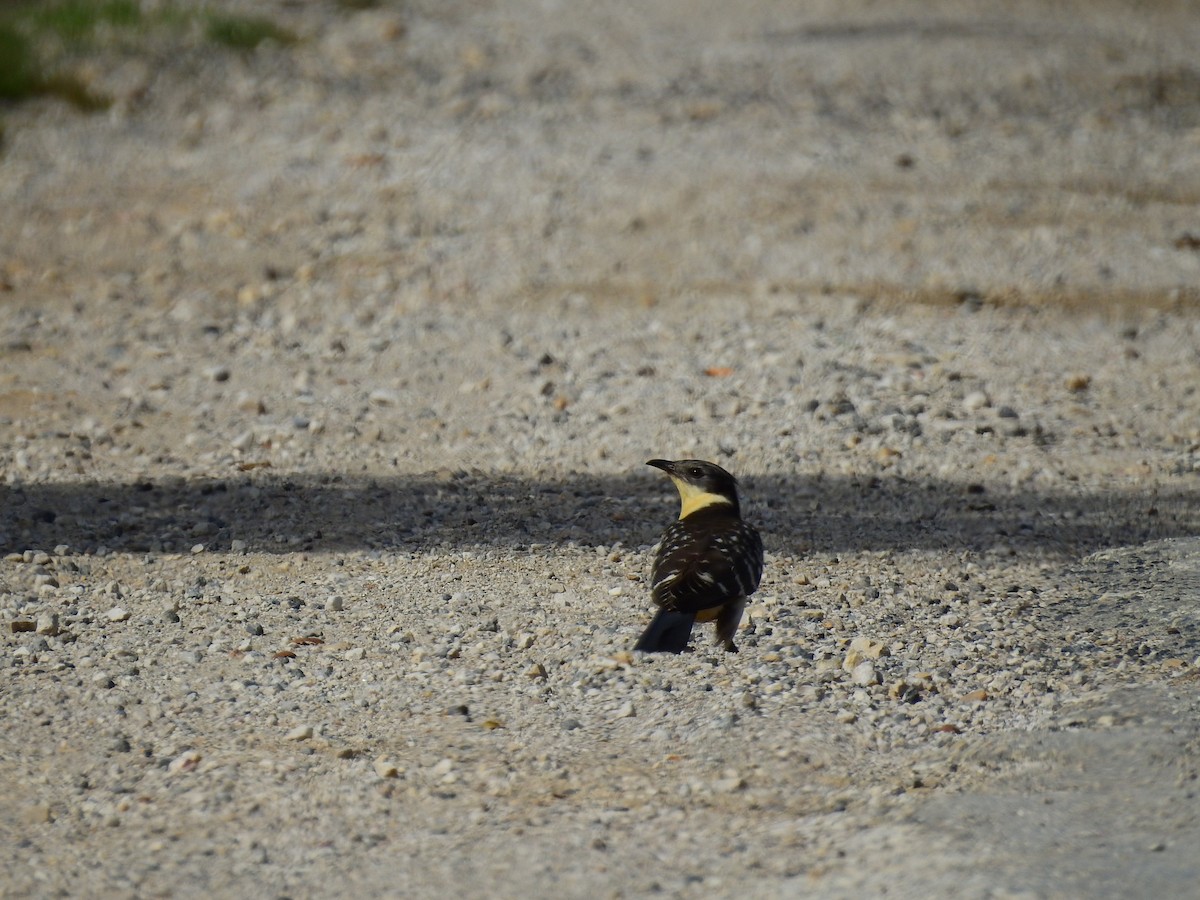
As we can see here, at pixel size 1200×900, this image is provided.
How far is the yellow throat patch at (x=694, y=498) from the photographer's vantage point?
5.63 metres

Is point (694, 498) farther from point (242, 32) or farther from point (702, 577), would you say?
point (242, 32)

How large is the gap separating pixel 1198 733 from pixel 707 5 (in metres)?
13.0

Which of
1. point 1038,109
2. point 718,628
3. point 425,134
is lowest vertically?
point 718,628

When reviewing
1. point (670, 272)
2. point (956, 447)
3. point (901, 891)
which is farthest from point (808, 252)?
point (901, 891)

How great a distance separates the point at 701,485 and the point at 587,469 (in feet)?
3.62

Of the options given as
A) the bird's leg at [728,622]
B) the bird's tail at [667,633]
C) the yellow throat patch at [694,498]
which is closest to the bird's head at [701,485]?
the yellow throat patch at [694,498]

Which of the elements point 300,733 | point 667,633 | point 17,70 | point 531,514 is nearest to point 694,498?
point 531,514

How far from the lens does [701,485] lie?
18.8ft

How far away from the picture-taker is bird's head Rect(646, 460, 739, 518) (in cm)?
564

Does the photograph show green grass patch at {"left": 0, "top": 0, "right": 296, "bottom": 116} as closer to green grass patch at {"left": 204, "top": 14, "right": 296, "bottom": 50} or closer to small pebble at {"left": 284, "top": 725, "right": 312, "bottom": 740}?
green grass patch at {"left": 204, "top": 14, "right": 296, "bottom": 50}

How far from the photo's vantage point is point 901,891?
357 centimetres

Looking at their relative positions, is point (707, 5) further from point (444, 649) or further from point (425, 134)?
point (444, 649)

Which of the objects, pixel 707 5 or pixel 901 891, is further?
pixel 707 5

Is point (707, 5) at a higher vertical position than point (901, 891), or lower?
higher
